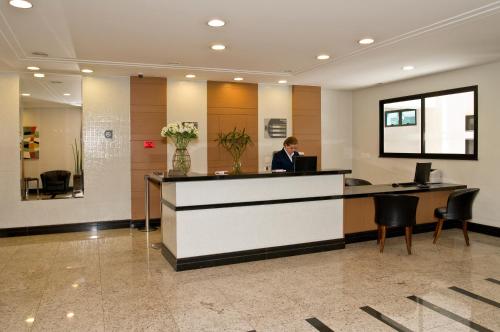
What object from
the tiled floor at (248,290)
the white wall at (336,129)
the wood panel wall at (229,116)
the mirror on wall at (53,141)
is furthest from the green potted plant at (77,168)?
the white wall at (336,129)

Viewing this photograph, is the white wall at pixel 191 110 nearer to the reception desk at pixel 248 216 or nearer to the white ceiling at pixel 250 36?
the white ceiling at pixel 250 36

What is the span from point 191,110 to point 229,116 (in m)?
0.75

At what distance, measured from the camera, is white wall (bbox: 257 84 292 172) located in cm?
784

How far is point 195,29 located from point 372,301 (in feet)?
10.9

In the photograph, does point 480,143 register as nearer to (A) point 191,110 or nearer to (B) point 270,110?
(B) point 270,110

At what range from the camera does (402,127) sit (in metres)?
7.62

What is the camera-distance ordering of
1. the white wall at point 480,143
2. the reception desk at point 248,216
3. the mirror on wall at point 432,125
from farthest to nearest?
the mirror on wall at point 432,125 → the white wall at point 480,143 → the reception desk at point 248,216

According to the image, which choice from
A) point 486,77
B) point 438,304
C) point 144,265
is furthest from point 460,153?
point 144,265

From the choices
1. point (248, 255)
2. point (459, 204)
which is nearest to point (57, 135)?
point (248, 255)

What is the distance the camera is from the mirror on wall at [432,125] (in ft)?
21.0

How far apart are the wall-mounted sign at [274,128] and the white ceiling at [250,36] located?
53.8 inches

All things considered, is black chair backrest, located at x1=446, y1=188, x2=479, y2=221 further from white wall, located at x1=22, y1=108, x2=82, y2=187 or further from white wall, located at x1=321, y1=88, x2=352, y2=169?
white wall, located at x1=22, y1=108, x2=82, y2=187

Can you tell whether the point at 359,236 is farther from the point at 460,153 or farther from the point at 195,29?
the point at 195,29

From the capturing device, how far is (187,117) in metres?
7.30
